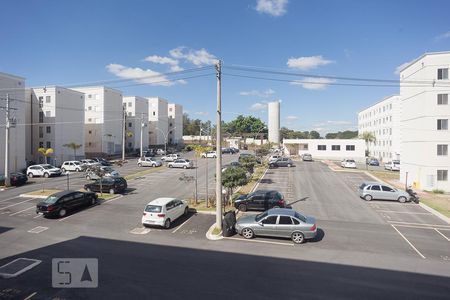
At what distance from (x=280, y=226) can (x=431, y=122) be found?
90.9ft

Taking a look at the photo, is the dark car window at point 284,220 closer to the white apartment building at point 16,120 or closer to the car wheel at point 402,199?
the car wheel at point 402,199

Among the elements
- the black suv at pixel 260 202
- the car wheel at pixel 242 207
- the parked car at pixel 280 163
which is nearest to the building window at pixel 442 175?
the parked car at pixel 280 163

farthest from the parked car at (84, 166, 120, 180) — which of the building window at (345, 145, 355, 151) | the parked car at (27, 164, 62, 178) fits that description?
the building window at (345, 145, 355, 151)

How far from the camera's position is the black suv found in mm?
22047

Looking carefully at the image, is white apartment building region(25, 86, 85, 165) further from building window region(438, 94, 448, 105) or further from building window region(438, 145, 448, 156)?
building window region(438, 94, 448, 105)

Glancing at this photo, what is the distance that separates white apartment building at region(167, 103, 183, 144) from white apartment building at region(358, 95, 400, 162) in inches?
2504

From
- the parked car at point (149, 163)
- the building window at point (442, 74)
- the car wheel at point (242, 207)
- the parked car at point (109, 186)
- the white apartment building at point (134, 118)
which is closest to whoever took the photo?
the car wheel at point (242, 207)

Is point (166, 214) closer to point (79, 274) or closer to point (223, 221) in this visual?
point (223, 221)

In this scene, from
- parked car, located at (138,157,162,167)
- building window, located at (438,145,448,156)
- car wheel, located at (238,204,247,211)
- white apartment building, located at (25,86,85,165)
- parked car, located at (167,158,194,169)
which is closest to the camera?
car wheel, located at (238,204,247,211)

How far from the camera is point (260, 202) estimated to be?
72.8 feet

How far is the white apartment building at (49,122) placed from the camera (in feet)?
171

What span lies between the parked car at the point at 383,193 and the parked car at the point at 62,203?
947 inches

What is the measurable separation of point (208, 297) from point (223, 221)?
6.88 metres

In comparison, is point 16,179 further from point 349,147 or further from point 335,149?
point 349,147
